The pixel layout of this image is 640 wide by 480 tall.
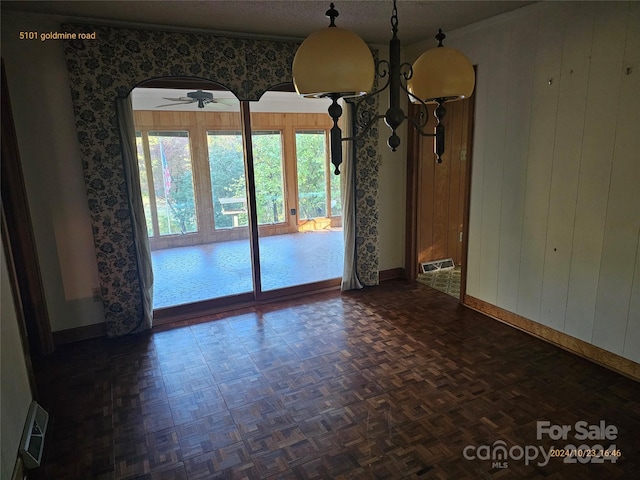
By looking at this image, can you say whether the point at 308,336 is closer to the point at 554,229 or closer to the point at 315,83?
the point at 554,229

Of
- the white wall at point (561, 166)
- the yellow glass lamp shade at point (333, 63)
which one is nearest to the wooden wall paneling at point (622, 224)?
the white wall at point (561, 166)

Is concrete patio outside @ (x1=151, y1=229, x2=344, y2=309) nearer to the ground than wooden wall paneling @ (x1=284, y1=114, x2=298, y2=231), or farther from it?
nearer to the ground

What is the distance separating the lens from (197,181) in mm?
3969

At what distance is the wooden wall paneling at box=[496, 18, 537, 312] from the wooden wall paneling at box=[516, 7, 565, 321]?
48mm

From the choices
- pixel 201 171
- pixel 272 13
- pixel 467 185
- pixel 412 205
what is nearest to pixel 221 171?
pixel 201 171

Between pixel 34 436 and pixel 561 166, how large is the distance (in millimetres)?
3667

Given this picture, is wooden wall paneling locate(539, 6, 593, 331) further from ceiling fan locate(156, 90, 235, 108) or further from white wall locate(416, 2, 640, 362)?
ceiling fan locate(156, 90, 235, 108)

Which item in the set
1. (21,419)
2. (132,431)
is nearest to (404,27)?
(132,431)

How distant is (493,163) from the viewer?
3438 mm

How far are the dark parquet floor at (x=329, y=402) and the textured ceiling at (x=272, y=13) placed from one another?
2511mm

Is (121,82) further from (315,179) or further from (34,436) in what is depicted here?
(34,436)

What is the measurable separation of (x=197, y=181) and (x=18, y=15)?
1.77 m

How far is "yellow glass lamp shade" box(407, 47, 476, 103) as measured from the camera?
1.59 m

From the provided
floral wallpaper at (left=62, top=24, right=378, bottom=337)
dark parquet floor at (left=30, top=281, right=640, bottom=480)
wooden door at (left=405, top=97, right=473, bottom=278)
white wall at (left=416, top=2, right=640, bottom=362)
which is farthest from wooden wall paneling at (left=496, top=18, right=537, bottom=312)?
floral wallpaper at (left=62, top=24, right=378, bottom=337)
